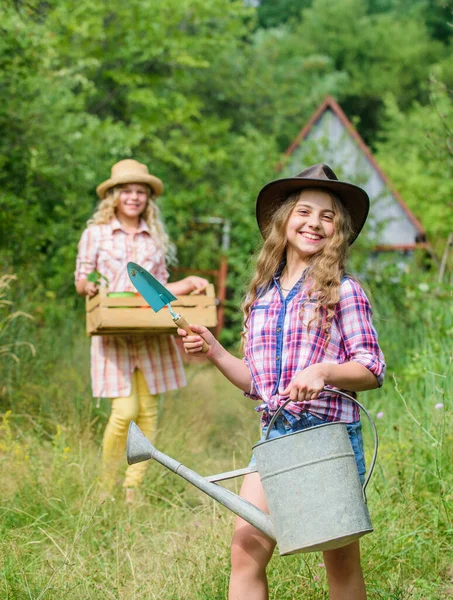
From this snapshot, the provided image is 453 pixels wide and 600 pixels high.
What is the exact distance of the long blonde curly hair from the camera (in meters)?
2.56

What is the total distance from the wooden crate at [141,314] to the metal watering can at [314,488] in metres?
1.78

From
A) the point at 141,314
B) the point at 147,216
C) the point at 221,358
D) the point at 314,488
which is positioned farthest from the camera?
the point at 147,216

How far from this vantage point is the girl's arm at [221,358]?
2.57 meters

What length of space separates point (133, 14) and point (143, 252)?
39.0 ft

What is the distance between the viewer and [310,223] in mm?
2711

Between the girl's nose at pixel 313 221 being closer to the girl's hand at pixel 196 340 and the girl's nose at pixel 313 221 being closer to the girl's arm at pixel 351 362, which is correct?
the girl's arm at pixel 351 362

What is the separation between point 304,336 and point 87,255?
2130mm

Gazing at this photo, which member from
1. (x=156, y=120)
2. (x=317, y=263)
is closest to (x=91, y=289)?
(x=317, y=263)

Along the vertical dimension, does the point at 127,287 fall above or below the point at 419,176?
below

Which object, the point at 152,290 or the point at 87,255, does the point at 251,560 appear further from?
the point at 87,255

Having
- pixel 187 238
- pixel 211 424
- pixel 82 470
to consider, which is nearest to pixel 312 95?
pixel 187 238

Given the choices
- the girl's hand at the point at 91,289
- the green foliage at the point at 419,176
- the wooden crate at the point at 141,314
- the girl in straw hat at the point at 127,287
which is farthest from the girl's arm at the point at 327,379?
the green foliage at the point at 419,176

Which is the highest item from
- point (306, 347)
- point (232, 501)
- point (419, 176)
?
point (419, 176)

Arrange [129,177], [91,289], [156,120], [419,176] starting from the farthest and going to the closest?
1. [419,176]
2. [156,120]
3. [129,177]
4. [91,289]
